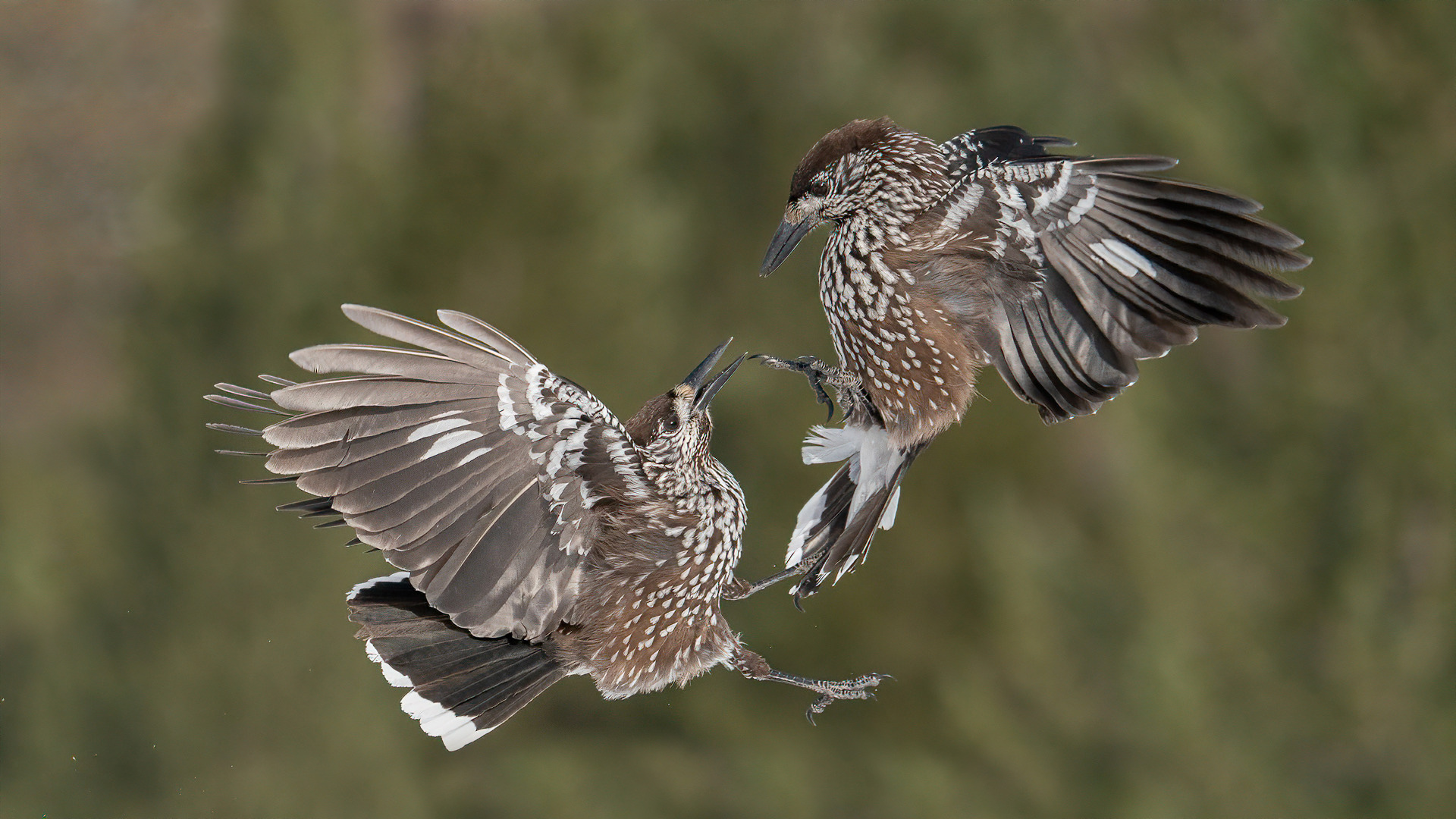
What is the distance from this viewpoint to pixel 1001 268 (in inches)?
128

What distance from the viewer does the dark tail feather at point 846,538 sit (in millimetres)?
3385

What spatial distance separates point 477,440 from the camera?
2.84m

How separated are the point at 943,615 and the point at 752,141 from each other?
15.9 feet

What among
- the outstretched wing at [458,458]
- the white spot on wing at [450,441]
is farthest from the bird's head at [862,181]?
the white spot on wing at [450,441]

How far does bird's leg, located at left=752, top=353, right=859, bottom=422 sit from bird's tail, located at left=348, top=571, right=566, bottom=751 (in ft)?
3.11

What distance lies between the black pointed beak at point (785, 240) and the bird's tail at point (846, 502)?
2.13 feet

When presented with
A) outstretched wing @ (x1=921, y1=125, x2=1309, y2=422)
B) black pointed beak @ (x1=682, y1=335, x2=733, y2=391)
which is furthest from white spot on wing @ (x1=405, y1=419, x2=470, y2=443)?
outstretched wing @ (x1=921, y1=125, x2=1309, y2=422)

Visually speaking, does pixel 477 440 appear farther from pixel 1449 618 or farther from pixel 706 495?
pixel 1449 618

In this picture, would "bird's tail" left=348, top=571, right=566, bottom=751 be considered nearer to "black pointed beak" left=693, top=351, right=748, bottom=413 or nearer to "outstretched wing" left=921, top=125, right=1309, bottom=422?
"black pointed beak" left=693, top=351, right=748, bottom=413

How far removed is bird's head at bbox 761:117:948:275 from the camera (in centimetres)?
305

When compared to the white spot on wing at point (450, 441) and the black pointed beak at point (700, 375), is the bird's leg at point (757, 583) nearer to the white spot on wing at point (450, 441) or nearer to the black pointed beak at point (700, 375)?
the black pointed beak at point (700, 375)

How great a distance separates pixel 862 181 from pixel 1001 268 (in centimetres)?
44

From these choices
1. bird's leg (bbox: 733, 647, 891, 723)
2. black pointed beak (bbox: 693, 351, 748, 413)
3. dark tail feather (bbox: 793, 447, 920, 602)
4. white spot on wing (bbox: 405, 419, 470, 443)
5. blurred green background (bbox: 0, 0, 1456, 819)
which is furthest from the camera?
blurred green background (bbox: 0, 0, 1456, 819)

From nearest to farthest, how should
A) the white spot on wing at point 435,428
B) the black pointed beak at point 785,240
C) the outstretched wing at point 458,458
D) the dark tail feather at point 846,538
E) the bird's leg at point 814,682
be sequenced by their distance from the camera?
the outstretched wing at point 458,458 → the white spot on wing at point 435,428 → the black pointed beak at point 785,240 → the dark tail feather at point 846,538 → the bird's leg at point 814,682
